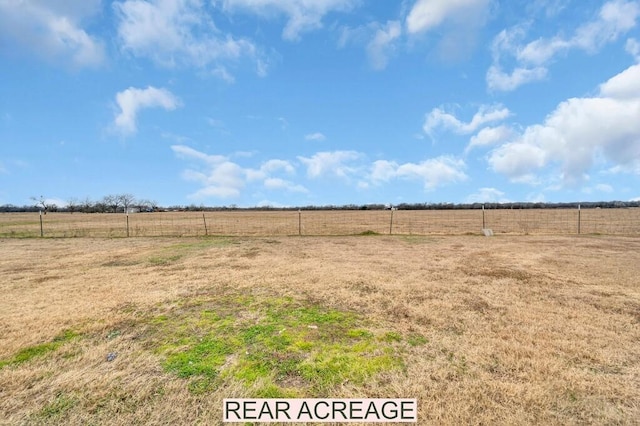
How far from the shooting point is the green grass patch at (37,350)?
311 centimetres

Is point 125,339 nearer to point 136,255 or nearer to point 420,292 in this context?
point 420,292

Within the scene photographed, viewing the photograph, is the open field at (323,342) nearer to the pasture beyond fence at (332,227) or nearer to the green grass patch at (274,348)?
the green grass patch at (274,348)

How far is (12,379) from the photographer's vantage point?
2771 mm

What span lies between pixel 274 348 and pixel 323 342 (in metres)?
0.59

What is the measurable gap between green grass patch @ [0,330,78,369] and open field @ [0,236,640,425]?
0.05 feet

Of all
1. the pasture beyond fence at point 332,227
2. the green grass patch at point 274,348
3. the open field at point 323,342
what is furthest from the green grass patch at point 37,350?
the pasture beyond fence at point 332,227

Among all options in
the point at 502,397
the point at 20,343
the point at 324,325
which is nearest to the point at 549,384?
the point at 502,397

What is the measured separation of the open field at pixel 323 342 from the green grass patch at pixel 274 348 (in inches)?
0.8

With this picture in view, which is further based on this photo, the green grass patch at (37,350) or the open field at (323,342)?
the green grass patch at (37,350)

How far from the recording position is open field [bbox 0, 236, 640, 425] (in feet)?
8.05

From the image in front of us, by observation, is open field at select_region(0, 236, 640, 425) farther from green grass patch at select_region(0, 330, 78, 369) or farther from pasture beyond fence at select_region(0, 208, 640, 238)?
pasture beyond fence at select_region(0, 208, 640, 238)

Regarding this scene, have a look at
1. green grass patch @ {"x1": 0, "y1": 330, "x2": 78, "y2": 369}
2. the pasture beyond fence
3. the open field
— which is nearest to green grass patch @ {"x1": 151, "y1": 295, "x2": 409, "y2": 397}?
the open field

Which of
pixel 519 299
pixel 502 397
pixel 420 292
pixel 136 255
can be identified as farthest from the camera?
pixel 136 255

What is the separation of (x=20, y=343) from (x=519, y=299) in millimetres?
7185
